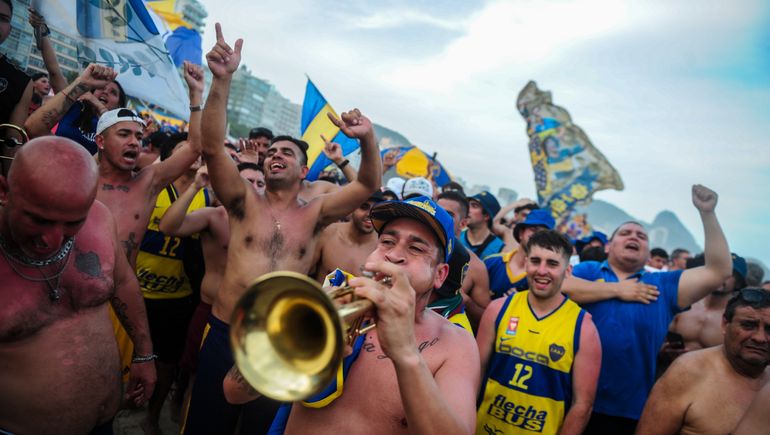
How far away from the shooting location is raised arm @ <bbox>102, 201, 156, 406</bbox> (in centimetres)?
277

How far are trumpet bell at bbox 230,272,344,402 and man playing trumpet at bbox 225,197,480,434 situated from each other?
23 cm

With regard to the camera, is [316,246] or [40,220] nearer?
[40,220]

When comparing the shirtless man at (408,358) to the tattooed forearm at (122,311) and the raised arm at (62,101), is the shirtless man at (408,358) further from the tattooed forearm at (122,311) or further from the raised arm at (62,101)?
the raised arm at (62,101)

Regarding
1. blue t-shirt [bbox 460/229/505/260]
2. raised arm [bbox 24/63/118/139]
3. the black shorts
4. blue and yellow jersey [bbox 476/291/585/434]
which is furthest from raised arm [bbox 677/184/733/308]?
raised arm [bbox 24/63/118/139]

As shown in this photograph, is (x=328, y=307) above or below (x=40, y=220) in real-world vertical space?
above

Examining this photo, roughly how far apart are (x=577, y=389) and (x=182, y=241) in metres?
4.29

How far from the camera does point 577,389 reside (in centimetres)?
310

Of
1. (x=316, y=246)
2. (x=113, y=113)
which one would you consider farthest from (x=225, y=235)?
(x=113, y=113)

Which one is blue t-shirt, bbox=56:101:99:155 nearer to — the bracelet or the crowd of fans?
the crowd of fans

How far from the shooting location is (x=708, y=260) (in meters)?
3.82

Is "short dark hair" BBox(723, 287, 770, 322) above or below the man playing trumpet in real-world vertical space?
above

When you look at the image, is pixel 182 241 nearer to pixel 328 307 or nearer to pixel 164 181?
pixel 164 181

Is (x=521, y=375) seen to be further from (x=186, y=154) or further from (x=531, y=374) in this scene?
(x=186, y=154)

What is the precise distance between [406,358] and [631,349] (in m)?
3.35
